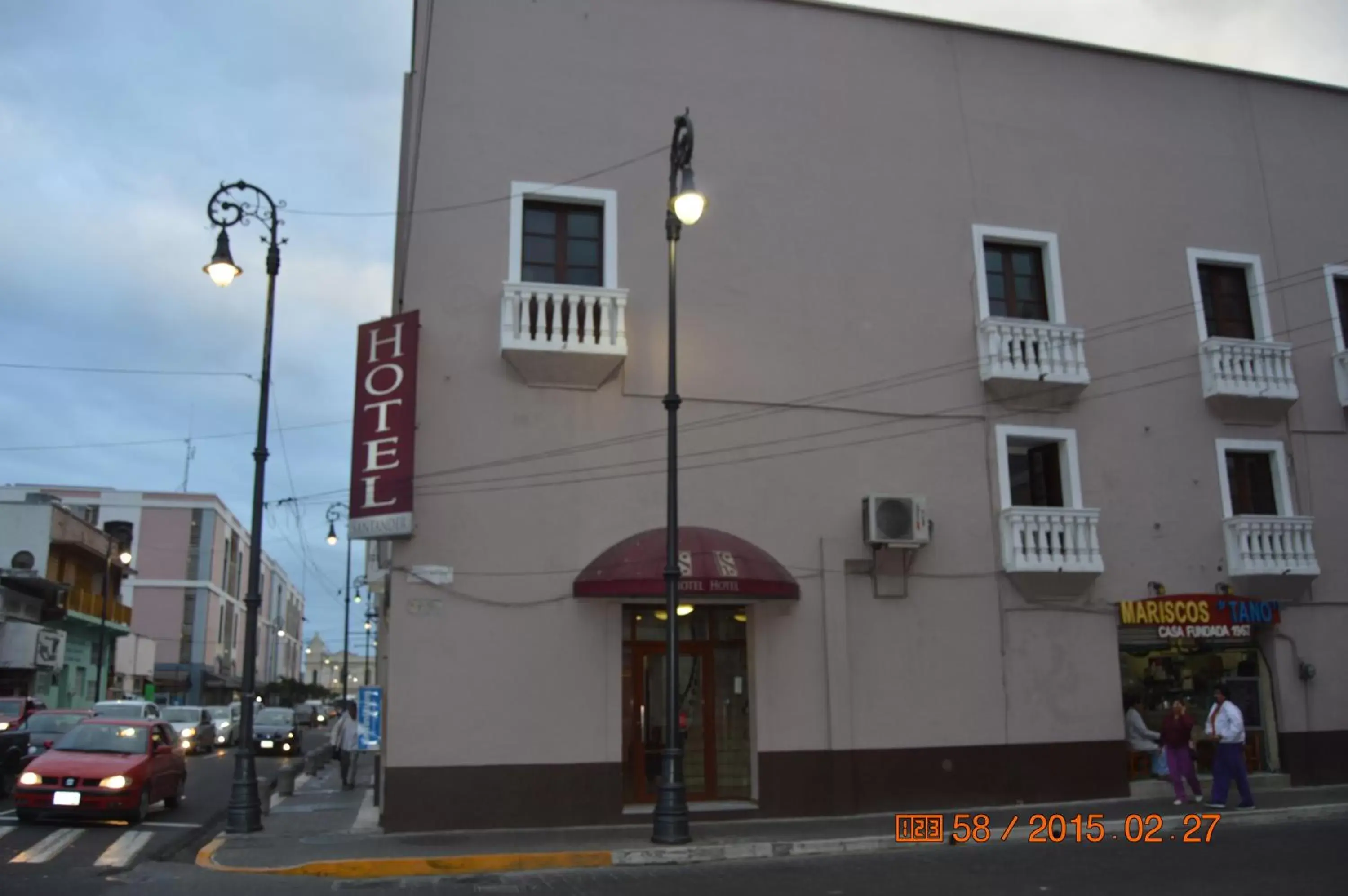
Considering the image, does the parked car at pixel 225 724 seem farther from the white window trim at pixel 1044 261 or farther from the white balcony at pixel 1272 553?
the white balcony at pixel 1272 553

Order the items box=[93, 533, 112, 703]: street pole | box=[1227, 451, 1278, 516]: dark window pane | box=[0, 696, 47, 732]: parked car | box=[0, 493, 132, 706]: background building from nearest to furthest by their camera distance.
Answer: box=[1227, 451, 1278, 516]: dark window pane, box=[0, 696, 47, 732]: parked car, box=[0, 493, 132, 706]: background building, box=[93, 533, 112, 703]: street pole

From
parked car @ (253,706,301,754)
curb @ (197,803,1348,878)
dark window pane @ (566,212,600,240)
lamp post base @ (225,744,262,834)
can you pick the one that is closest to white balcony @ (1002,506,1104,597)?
curb @ (197,803,1348,878)

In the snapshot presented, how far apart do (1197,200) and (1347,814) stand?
10.4 m

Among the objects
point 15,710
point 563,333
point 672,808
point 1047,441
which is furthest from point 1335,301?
point 15,710

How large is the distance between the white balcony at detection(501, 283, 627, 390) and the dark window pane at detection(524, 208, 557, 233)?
4.47ft

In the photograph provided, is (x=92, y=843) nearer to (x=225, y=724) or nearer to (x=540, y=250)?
(x=540, y=250)

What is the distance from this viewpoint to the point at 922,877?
11352 mm

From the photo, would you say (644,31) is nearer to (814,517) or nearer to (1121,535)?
(814,517)

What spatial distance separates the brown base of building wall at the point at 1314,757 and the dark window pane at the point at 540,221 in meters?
14.3

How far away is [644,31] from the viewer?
17.6 meters

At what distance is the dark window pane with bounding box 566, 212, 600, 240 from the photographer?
16.9 m

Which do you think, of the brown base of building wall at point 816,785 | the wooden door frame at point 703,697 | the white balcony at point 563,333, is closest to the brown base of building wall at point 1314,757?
the brown base of building wall at point 816,785

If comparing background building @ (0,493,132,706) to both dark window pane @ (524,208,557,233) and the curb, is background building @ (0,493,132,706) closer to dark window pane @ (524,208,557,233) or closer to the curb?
the curb

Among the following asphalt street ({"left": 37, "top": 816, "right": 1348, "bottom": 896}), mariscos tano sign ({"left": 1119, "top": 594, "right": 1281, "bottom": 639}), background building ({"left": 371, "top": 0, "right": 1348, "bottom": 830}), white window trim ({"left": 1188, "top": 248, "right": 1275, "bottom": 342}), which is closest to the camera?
asphalt street ({"left": 37, "top": 816, "right": 1348, "bottom": 896})
